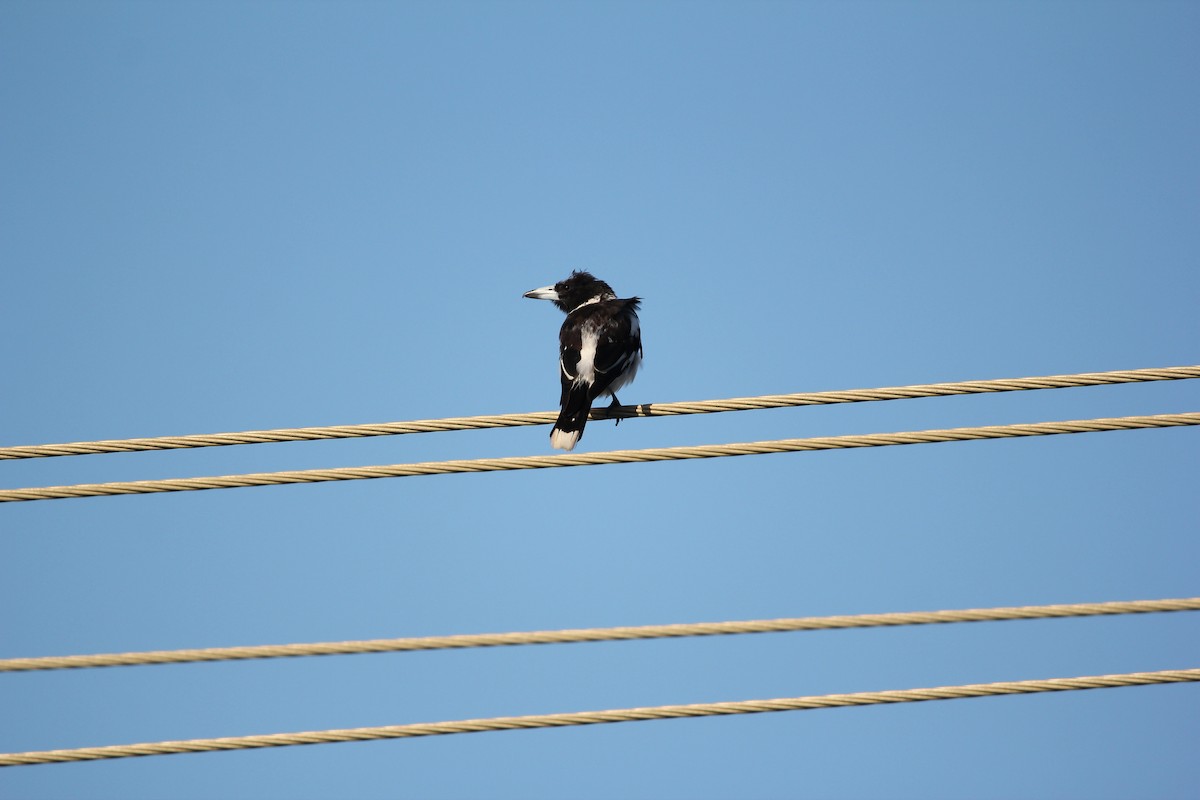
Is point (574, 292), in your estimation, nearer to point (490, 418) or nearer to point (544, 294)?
point (544, 294)

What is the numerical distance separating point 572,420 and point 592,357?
820mm

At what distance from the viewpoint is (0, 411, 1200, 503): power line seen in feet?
20.0

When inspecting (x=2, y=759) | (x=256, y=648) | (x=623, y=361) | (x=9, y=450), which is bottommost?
(x=2, y=759)

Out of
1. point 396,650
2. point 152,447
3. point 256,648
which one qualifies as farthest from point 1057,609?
point 152,447

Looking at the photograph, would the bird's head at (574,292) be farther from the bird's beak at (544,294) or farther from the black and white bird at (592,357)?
the black and white bird at (592,357)

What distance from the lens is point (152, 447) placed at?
6.34 m

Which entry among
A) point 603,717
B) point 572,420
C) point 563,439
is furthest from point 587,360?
point 603,717

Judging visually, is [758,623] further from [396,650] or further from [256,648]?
[256,648]

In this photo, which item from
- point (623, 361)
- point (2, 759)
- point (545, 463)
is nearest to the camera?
point (2, 759)

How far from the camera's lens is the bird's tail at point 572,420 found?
9.45 m

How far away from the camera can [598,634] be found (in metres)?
5.60

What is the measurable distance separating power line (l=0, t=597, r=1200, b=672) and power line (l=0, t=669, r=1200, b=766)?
0.30 metres

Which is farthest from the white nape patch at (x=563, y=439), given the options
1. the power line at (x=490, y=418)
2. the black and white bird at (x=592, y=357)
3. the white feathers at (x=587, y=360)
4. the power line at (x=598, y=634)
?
the power line at (x=598, y=634)

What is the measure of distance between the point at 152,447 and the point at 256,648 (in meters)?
1.29
